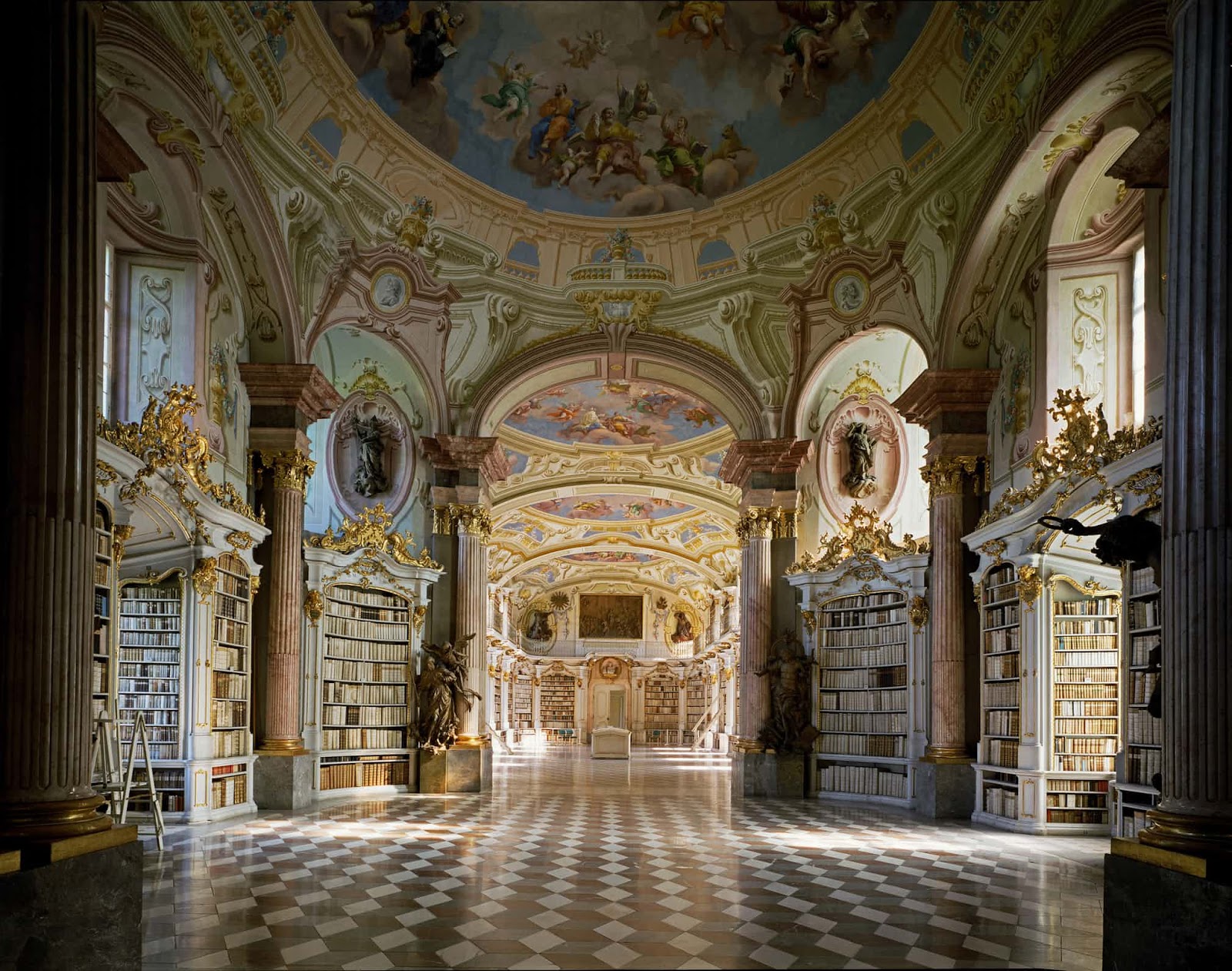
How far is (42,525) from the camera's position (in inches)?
234

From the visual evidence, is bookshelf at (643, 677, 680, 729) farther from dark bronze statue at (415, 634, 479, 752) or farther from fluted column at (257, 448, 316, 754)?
fluted column at (257, 448, 316, 754)

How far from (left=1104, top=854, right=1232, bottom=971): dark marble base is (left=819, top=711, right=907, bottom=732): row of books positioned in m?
10.7

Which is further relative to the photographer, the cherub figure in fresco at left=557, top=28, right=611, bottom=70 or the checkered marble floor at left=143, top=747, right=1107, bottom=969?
the cherub figure in fresco at left=557, top=28, right=611, bottom=70

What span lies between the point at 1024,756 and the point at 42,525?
11472 mm

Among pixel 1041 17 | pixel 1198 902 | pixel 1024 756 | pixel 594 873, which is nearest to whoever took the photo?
pixel 1198 902

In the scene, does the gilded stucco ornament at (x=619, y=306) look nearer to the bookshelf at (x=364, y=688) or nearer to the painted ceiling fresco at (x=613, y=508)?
the bookshelf at (x=364, y=688)

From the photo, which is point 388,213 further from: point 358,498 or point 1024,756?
point 1024,756

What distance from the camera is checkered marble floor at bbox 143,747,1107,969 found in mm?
6867

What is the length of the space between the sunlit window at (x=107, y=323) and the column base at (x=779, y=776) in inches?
471

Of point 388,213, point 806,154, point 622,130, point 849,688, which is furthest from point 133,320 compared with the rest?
point 849,688

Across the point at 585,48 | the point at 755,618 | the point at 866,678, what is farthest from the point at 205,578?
the point at 866,678

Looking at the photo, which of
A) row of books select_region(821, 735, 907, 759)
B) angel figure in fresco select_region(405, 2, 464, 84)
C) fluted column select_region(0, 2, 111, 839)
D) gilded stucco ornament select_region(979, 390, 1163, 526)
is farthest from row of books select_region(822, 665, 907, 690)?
fluted column select_region(0, 2, 111, 839)

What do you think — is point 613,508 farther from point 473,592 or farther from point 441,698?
point 441,698

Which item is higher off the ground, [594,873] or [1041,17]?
[1041,17]
